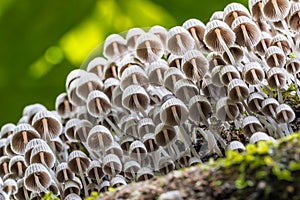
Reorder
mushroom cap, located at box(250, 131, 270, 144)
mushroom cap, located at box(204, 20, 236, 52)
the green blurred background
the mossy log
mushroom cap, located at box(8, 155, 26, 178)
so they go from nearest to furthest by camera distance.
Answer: the mossy log
mushroom cap, located at box(250, 131, 270, 144)
mushroom cap, located at box(204, 20, 236, 52)
mushroom cap, located at box(8, 155, 26, 178)
the green blurred background

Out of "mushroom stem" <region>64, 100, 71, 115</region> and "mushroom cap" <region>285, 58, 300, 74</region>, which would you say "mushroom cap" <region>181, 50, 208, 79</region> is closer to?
"mushroom cap" <region>285, 58, 300, 74</region>

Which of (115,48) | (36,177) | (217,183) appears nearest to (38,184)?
(36,177)

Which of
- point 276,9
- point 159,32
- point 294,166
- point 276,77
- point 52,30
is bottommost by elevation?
point 294,166

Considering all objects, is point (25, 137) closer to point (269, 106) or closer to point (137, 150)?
point (137, 150)

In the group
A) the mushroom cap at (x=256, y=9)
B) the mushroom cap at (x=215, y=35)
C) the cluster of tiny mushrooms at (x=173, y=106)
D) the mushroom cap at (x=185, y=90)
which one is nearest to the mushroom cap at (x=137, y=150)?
the cluster of tiny mushrooms at (x=173, y=106)

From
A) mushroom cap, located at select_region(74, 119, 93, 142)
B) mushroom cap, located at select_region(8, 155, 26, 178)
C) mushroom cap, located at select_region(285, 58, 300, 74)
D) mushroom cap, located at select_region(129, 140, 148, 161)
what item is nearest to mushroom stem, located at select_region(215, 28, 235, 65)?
mushroom cap, located at select_region(285, 58, 300, 74)

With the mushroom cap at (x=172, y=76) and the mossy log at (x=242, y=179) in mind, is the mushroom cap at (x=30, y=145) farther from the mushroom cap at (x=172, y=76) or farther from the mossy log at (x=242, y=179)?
the mossy log at (x=242, y=179)
